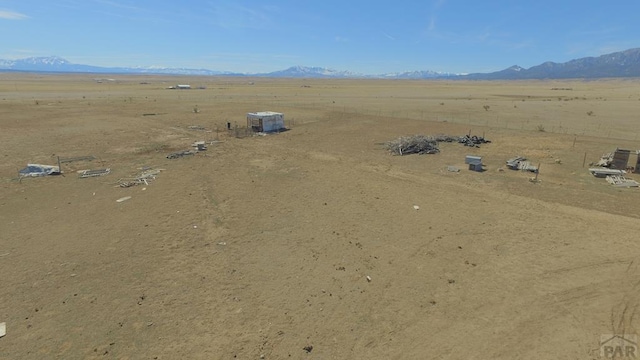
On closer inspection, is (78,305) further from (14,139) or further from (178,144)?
(14,139)

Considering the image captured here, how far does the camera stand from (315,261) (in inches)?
414

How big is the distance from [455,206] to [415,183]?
3.48 meters

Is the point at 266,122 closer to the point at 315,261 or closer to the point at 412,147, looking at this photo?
the point at 412,147

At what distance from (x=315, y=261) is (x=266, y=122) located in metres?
24.0

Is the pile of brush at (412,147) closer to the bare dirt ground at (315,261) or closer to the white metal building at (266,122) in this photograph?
the bare dirt ground at (315,261)

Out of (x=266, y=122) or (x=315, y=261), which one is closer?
(x=315, y=261)

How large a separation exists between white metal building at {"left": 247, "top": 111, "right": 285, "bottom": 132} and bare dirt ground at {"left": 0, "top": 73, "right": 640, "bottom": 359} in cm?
1152

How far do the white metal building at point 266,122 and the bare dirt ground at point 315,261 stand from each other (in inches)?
453

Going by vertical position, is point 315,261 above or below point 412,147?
below

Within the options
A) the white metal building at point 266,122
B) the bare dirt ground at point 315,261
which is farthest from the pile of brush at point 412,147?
the white metal building at point 266,122

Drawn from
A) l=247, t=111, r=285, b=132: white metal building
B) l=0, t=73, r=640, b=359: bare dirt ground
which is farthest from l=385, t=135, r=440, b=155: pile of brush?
l=247, t=111, r=285, b=132: white metal building

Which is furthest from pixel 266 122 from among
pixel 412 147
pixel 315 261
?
pixel 315 261

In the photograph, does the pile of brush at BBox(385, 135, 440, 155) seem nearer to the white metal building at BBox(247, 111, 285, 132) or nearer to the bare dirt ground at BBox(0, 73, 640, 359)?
the bare dirt ground at BBox(0, 73, 640, 359)

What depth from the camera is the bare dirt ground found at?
745 cm
